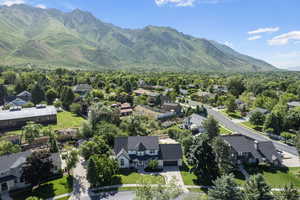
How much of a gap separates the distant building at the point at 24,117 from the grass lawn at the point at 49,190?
3833 cm

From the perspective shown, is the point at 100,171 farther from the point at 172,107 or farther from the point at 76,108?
the point at 172,107

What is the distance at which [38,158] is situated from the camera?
111 ft

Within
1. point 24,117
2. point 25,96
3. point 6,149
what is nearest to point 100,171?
point 6,149

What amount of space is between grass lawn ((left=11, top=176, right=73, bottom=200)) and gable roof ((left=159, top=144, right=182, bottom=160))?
21.0 metres

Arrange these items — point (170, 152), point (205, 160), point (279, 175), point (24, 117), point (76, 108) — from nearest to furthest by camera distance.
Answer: point (205, 160), point (279, 175), point (170, 152), point (24, 117), point (76, 108)

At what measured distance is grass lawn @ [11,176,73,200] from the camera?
1283 inches

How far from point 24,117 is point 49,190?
43.1m

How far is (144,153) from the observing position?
1719 inches

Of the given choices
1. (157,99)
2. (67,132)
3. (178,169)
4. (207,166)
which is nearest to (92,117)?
(67,132)

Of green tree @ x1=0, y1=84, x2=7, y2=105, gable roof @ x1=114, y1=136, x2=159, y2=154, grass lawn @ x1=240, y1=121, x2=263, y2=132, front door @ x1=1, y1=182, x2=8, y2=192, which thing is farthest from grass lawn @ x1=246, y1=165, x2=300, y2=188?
green tree @ x1=0, y1=84, x2=7, y2=105

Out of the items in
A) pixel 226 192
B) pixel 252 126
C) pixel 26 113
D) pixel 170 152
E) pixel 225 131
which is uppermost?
pixel 26 113

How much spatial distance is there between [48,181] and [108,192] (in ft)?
45.5

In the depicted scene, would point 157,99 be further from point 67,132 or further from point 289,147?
point 289,147

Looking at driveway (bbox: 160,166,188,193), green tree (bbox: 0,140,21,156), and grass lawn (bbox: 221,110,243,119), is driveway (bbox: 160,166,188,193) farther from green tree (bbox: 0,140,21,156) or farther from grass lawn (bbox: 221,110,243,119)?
grass lawn (bbox: 221,110,243,119)
